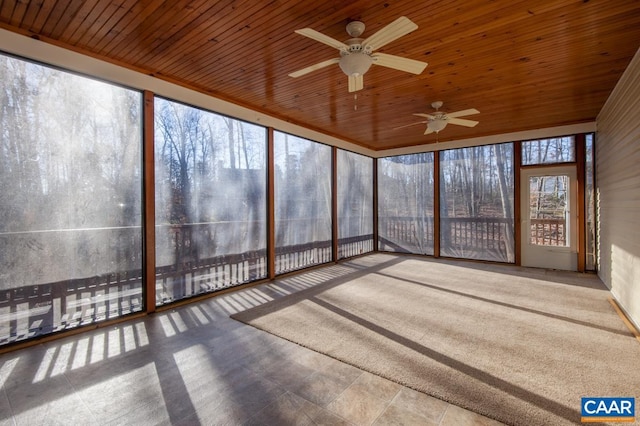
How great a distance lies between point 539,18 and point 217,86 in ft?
11.8

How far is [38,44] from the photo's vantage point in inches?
107

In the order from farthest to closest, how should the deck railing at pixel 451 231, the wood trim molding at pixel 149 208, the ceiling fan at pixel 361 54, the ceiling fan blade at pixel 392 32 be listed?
1. the deck railing at pixel 451 231
2. the wood trim molding at pixel 149 208
3. the ceiling fan at pixel 361 54
4. the ceiling fan blade at pixel 392 32

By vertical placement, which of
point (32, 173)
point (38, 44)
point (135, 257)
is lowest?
point (135, 257)

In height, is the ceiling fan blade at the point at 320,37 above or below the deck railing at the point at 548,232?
above

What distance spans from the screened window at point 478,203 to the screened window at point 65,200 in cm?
608

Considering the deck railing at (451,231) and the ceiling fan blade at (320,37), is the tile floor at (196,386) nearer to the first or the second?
the ceiling fan blade at (320,37)

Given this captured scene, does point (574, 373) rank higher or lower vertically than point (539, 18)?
lower

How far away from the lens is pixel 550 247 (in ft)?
18.5

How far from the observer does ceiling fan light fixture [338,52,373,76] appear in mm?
2457

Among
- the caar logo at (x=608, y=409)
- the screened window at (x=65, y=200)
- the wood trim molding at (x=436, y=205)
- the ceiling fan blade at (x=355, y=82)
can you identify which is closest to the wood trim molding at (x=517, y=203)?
the wood trim molding at (x=436, y=205)

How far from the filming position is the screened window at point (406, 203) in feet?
23.0

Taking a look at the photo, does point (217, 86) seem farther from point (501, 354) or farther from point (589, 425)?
point (589, 425)

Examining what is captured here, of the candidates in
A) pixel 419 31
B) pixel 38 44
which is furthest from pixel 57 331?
pixel 419 31

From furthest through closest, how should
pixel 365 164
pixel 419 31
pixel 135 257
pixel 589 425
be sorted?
1. pixel 365 164
2. pixel 135 257
3. pixel 419 31
4. pixel 589 425
